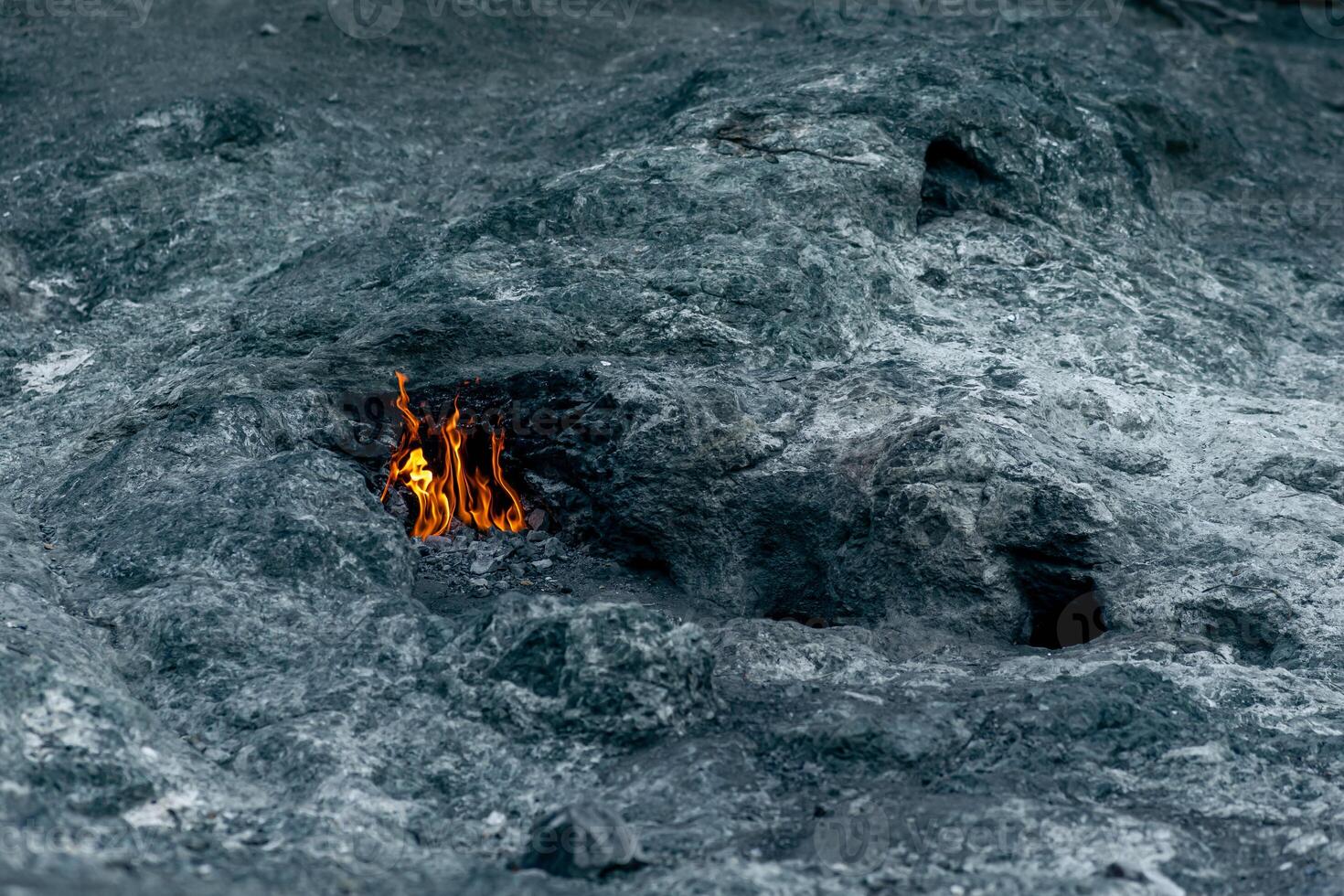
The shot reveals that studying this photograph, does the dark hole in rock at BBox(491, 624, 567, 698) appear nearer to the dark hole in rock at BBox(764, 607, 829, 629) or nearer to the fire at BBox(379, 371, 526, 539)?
the dark hole in rock at BBox(764, 607, 829, 629)

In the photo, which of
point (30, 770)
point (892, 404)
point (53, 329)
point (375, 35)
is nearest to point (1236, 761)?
point (892, 404)

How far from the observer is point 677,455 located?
236 inches

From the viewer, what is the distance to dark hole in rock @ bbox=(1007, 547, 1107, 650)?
5699mm

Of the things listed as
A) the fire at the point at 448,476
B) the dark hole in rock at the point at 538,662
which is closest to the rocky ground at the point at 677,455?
the dark hole in rock at the point at 538,662

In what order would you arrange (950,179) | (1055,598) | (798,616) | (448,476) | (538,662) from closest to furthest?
(538,662)
(1055,598)
(798,616)
(448,476)
(950,179)

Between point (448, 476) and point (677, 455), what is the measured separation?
108 cm

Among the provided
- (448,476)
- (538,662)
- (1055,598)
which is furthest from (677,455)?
(1055,598)

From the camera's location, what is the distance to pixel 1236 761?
15.1 ft

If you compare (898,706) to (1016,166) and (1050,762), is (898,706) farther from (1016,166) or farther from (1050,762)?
(1016,166)

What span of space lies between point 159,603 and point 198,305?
2.73 meters

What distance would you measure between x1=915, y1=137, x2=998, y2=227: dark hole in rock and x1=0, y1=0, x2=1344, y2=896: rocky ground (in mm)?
68

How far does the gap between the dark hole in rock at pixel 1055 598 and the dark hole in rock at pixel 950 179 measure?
260 centimetres

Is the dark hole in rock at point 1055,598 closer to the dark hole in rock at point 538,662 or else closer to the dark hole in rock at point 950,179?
the dark hole in rock at point 538,662

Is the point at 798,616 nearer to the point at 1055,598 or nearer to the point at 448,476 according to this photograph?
the point at 1055,598
